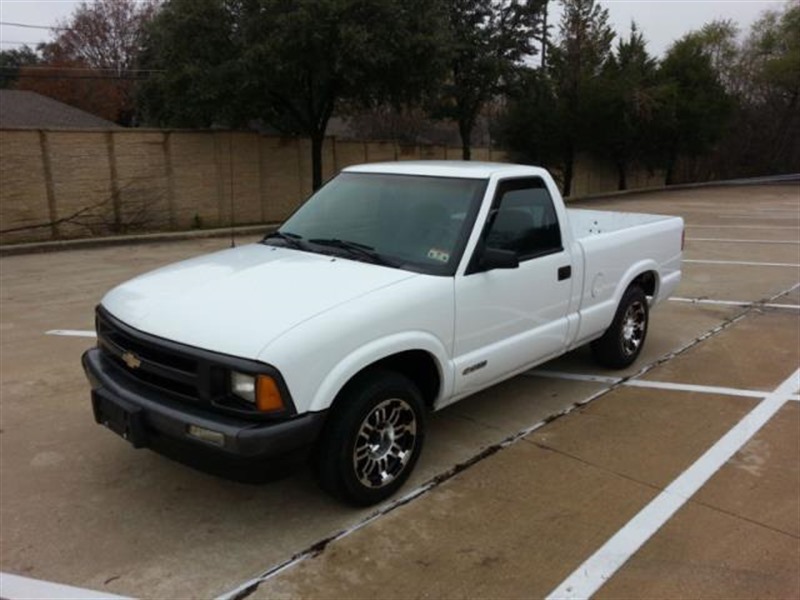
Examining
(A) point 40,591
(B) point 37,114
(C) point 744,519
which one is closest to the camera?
(A) point 40,591

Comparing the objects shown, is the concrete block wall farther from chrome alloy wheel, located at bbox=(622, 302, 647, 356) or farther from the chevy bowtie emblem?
chrome alloy wheel, located at bbox=(622, 302, 647, 356)

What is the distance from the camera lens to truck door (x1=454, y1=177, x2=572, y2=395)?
156 inches

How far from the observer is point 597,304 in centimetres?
522

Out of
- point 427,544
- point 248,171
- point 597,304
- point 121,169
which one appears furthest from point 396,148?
point 427,544

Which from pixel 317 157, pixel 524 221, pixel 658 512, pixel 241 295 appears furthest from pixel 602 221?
→ pixel 317 157

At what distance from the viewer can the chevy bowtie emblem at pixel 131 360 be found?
3.40m

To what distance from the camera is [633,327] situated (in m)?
5.87

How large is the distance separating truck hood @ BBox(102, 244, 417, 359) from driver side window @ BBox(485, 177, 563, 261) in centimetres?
87

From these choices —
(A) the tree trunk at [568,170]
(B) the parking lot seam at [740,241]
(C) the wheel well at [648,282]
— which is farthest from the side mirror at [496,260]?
(A) the tree trunk at [568,170]

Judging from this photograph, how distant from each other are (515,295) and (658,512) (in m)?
1.48

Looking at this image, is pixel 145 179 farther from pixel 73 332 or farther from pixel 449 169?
pixel 449 169

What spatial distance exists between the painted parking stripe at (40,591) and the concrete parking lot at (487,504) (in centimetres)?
2

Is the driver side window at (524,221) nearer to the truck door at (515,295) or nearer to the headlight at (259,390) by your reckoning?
the truck door at (515,295)

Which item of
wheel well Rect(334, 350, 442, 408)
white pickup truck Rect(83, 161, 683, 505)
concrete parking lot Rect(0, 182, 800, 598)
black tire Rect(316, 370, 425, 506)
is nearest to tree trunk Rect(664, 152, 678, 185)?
concrete parking lot Rect(0, 182, 800, 598)
